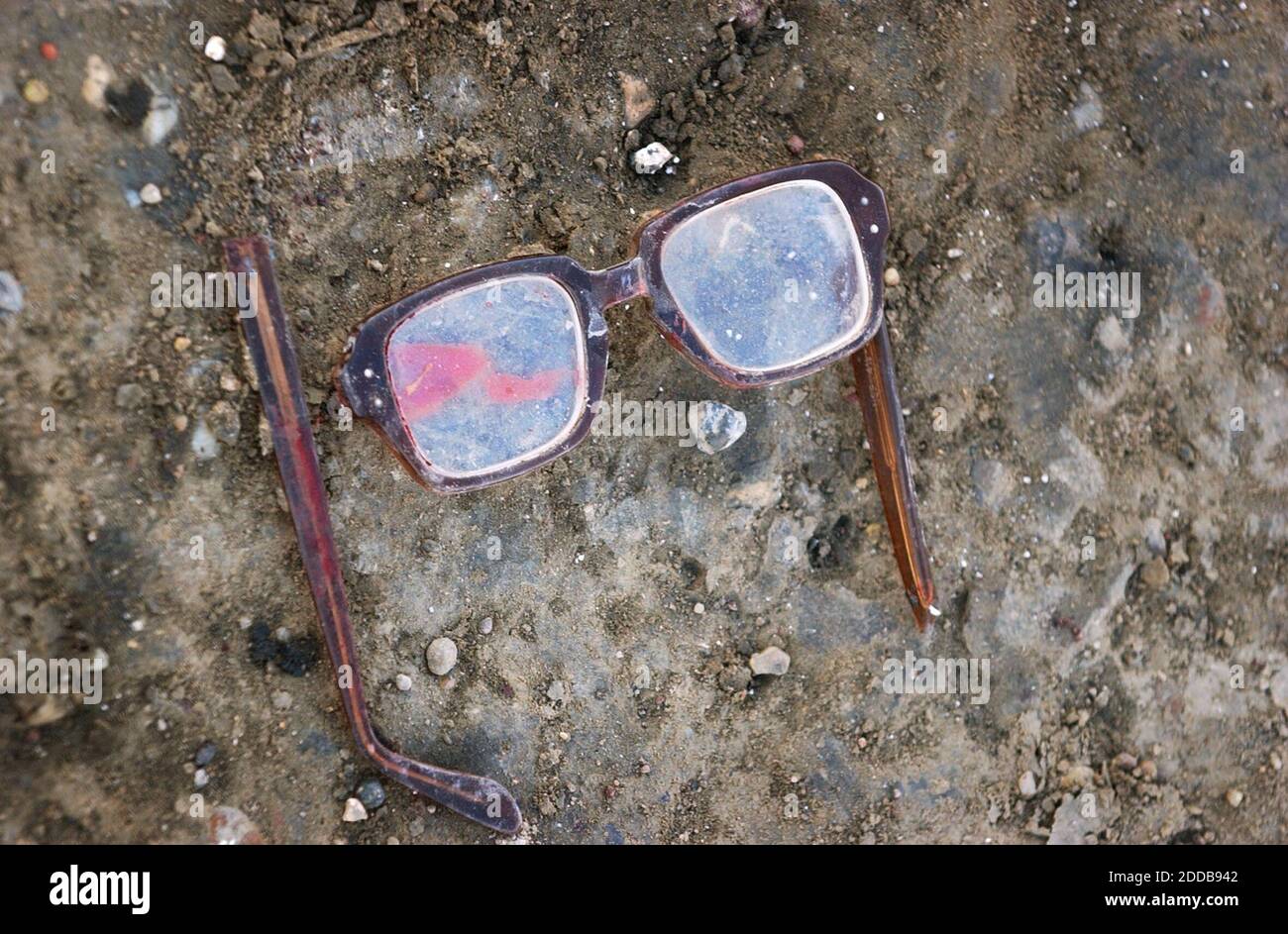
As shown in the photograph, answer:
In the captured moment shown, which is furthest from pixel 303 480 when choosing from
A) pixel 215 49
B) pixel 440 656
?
pixel 215 49

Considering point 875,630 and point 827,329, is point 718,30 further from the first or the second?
point 875,630

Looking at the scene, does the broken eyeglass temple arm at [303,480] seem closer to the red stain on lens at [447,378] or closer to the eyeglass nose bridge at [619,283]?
the red stain on lens at [447,378]

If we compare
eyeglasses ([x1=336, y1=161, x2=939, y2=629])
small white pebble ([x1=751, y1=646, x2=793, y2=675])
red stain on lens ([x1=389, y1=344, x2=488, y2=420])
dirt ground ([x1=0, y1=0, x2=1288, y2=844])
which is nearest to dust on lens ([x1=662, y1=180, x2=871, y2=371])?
eyeglasses ([x1=336, y1=161, x2=939, y2=629])

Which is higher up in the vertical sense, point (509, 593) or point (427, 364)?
point (427, 364)

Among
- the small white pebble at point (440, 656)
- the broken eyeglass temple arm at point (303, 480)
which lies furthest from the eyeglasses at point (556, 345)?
the small white pebble at point (440, 656)

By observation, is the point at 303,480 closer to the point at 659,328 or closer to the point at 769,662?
the point at 659,328
